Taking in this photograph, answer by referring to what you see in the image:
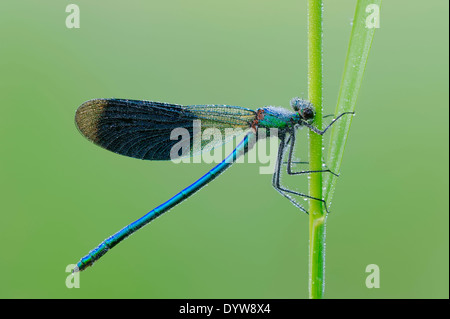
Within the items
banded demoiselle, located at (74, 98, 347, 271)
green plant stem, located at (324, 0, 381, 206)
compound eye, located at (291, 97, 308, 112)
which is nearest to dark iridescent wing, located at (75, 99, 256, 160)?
banded demoiselle, located at (74, 98, 347, 271)

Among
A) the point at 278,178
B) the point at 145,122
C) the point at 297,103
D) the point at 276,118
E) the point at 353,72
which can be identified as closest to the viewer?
the point at 353,72

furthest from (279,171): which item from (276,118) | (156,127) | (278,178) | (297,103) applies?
(156,127)

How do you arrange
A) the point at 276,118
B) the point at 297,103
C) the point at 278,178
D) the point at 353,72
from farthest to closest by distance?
the point at 278,178 < the point at 276,118 < the point at 297,103 < the point at 353,72

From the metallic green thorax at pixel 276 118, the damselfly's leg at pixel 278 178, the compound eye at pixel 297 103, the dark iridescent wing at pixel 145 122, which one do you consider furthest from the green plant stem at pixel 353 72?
the dark iridescent wing at pixel 145 122

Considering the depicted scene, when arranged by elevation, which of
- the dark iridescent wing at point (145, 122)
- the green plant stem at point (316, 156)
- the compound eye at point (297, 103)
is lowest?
the green plant stem at point (316, 156)

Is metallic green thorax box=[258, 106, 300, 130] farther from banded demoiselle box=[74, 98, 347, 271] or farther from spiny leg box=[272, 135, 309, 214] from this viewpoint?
spiny leg box=[272, 135, 309, 214]

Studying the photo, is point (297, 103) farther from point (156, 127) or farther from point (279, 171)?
point (156, 127)

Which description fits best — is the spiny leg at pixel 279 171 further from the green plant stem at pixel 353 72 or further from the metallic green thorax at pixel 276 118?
the green plant stem at pixel 353 72
